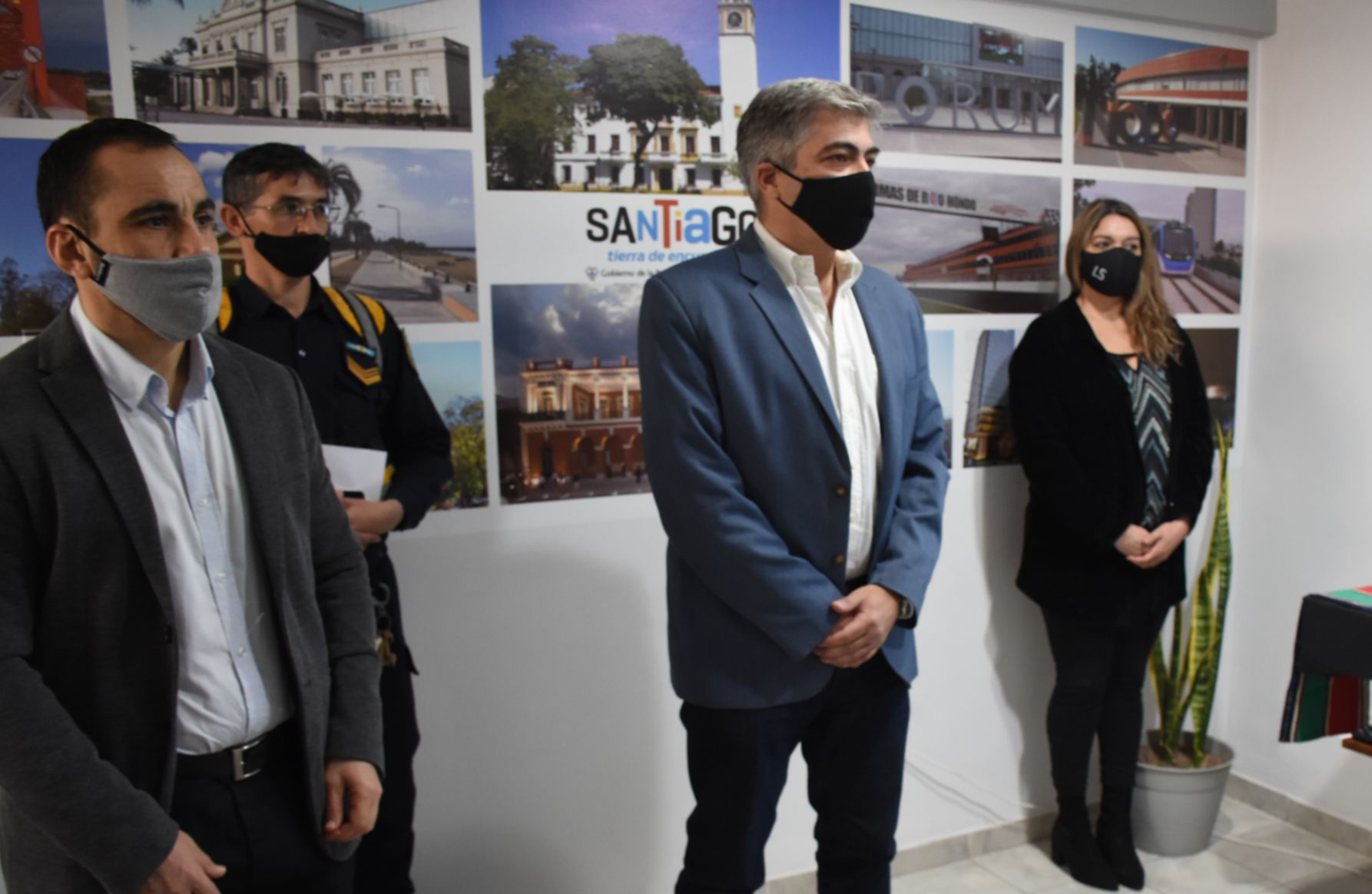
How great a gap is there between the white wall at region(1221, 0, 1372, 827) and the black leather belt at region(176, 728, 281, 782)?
11.0ft

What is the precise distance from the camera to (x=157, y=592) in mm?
1260

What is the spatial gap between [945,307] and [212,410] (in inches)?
89.4

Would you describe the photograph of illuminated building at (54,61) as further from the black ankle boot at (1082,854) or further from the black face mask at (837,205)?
the black ankle boot at (1082,854)

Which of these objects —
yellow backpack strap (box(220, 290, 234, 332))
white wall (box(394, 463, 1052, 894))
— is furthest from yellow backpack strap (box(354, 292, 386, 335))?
white wall (box(394, 463, 1052, 894))

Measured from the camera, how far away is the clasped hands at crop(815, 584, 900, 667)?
1.90 m

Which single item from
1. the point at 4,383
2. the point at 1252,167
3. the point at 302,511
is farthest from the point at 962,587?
the point at 4,383

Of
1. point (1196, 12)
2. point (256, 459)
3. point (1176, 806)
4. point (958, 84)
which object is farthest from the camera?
point (1196, 12)

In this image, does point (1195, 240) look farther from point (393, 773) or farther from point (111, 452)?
point (111, 452)

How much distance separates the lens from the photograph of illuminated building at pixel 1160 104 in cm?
329

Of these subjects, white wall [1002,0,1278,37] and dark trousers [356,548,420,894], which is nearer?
dark trousers [356,548,420,894]

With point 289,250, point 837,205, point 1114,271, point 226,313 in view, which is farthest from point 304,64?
point 1114,271

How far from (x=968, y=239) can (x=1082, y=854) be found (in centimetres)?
190

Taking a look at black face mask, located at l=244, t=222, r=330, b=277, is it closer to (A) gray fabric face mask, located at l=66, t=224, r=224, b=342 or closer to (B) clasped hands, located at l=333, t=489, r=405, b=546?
(B) clasped hands, located at l=333, t=489, r=405, b=546

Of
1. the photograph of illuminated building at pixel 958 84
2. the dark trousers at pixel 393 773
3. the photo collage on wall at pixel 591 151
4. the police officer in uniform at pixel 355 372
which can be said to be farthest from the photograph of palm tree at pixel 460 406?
the photograph of illuminated building at pixel 958 84
